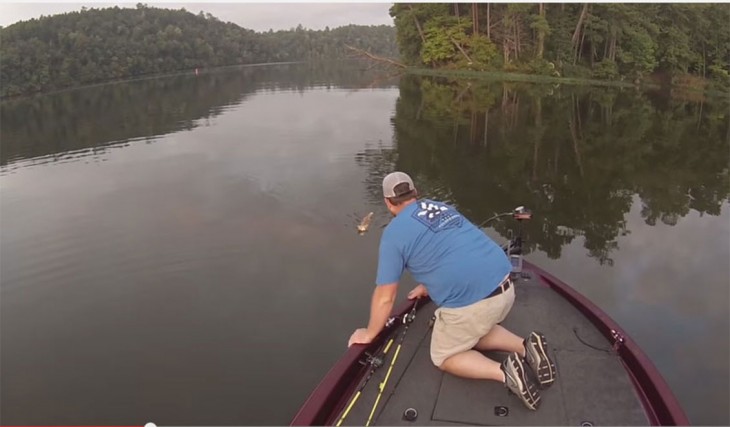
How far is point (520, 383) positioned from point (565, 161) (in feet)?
45.8

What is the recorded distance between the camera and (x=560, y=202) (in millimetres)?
11602

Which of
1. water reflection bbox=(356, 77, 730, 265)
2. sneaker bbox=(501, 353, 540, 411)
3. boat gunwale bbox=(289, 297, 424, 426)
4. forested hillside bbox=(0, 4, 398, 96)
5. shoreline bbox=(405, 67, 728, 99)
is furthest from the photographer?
forested hillside bbox=(0, 4, 398, 96)

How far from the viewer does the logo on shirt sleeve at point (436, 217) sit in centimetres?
350

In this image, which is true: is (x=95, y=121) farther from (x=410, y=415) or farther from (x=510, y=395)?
(x=510, y=395)

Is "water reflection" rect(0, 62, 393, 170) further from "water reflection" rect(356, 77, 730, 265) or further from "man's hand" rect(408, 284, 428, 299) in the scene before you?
"man's hand" rect(408, 284, 428, 299)

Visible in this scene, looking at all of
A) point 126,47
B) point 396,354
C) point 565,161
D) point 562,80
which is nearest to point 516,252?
point 396,354

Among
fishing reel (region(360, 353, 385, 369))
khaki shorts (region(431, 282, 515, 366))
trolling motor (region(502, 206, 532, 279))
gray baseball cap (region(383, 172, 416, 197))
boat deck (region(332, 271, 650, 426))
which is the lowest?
boat deck (region(332, 271, 650, 426))

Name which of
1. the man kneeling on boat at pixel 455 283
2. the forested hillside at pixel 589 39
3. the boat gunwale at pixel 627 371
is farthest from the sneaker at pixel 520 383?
the forested hillside at pixel 589 39

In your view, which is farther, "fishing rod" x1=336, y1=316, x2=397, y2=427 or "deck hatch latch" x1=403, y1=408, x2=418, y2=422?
"fishing rod" x1=336, y1=316, x2=397, y2=427

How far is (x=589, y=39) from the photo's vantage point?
46375 millimetres

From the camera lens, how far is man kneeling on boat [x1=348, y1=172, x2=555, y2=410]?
3.48 meters

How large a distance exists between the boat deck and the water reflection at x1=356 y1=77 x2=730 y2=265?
471cm

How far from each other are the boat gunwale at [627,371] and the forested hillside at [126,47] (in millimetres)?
63484

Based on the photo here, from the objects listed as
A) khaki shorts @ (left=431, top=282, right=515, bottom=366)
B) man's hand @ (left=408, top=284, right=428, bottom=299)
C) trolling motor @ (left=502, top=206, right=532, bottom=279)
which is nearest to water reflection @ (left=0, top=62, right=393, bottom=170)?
trolling motor @ (left=502, top=206, right=532, bottom=279)
